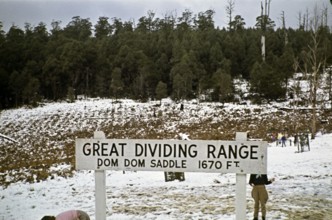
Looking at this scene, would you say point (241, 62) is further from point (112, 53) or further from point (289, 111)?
point (112, 53)

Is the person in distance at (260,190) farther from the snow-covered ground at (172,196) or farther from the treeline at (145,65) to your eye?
the treeline at (145,65)

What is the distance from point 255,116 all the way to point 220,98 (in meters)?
7.71

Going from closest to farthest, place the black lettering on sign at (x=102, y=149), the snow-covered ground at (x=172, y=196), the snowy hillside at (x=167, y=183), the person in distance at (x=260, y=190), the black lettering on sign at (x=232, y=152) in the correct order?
the black lettering on sign at (x=232, y=152) → the black lettering on sign at (x=102, y=149) → the person in distance at (x=260, y=190) → the snow-covered ground at (x=172, y=196) → the snowy hillside at (x=167, y=183)

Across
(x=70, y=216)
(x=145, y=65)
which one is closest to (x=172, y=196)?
(x=70, y=216)

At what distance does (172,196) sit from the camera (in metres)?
9.41

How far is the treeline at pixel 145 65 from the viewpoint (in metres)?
42.5

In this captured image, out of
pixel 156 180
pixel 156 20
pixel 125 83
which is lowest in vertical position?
pixel 156 180

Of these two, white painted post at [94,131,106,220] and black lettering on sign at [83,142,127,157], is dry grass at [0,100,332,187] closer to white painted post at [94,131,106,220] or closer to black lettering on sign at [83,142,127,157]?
white painted post at [94,131,106,220]

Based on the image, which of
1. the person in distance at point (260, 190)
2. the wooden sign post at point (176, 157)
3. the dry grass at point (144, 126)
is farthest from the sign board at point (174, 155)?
the dry grass at point (144, 126)

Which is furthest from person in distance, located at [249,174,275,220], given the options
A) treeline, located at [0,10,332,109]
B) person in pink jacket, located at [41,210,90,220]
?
treeline, located at [0,10,332,109]

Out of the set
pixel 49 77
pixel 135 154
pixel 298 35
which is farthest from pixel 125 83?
pixel 135 154

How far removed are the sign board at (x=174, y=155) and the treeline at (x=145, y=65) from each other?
3531 cm

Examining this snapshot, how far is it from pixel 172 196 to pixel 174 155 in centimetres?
561

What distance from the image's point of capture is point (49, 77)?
4962cm
